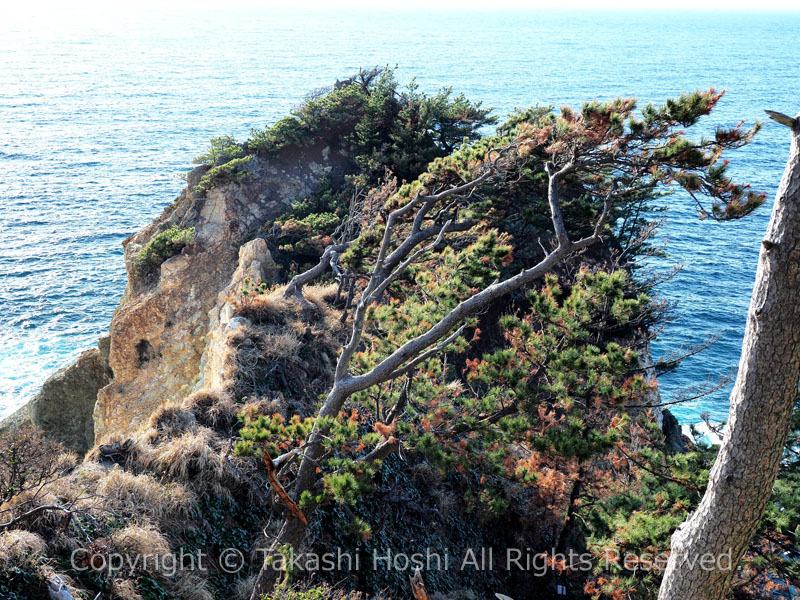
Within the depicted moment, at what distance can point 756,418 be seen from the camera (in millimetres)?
6000

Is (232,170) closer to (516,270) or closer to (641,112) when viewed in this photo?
(516,270)

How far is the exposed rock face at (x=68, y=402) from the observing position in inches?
969

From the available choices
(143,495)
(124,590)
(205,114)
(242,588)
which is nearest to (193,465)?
(143,495)

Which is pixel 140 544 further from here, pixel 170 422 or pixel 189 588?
pixel 170 422

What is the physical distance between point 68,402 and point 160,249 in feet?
27.7

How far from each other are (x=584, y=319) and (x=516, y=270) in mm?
10415

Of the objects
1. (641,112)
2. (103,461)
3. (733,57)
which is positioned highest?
(733,57)

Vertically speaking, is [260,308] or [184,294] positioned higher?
[260,308]

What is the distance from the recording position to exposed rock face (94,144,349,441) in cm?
1928

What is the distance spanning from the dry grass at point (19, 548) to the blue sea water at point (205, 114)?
2398cm

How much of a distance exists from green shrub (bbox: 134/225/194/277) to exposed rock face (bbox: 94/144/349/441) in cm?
36

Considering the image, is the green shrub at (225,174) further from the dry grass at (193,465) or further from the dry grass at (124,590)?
the dry grass at (124,590)

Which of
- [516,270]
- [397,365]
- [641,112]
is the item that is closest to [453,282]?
[397,365]

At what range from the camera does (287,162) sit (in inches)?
Result: 1030
